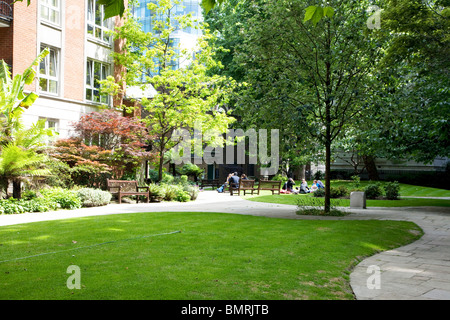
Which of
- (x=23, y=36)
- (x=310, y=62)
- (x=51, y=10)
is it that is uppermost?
(x=51, y=10)

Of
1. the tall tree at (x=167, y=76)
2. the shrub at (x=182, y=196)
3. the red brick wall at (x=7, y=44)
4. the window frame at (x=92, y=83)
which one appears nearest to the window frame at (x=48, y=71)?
the red brick wall at (x=7, y=44)

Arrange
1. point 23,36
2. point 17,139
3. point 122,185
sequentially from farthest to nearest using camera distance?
point 23,36 → point 122,185 → point 17,139

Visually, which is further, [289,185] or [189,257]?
[289,185]

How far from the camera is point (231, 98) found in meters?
13.2

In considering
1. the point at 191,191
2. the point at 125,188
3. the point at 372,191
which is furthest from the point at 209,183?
the point at 125,188

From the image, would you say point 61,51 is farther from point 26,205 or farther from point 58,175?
point 26,205

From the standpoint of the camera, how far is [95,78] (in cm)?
2330

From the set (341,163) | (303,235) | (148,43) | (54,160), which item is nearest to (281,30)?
(303,235)

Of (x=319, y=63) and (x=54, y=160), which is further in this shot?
(x=54, y=160)

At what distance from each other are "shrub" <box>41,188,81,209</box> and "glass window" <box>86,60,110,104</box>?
30.6ft

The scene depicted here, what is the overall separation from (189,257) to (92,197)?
34.4 ft

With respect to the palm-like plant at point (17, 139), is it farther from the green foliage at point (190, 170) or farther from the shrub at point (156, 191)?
the green foliage at point (190, 170)

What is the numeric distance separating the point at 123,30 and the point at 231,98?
12.6 meters

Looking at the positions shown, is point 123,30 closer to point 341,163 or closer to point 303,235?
point 303,235
